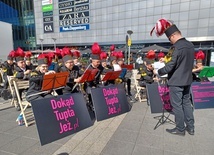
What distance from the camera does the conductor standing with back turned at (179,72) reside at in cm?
336

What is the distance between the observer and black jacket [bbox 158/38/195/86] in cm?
333

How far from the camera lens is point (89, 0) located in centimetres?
3862

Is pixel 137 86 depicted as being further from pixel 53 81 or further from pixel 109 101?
pixel 53 81

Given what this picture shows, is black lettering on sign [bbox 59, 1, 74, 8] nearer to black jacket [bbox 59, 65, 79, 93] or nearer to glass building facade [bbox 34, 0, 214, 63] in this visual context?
glass building facade [bbox 34, 0, 214, 63]

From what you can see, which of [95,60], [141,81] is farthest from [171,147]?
[141,81]

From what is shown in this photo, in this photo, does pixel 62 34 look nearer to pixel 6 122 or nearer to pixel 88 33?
pixel 88 33

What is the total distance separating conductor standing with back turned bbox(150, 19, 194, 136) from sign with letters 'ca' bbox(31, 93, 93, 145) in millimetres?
1967

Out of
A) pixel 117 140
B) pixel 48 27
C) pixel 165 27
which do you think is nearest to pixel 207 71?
pixel 165 27

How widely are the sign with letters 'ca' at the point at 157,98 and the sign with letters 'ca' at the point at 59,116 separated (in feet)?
6.09

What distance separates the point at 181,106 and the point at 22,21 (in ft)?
175

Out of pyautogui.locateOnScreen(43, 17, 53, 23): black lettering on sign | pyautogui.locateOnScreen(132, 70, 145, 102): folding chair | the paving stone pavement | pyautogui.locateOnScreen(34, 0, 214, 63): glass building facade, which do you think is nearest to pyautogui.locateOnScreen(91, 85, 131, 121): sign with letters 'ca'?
the paving stone pavement

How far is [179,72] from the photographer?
3.43 m

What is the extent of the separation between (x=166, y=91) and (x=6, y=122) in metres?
4.58

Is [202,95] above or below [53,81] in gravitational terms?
below
